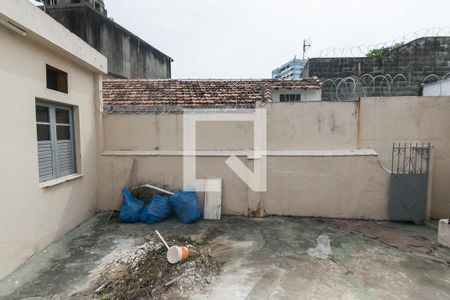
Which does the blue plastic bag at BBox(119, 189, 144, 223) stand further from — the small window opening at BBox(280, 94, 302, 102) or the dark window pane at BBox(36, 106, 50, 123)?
the small window opening at BBox(280, 94, 302, 102)

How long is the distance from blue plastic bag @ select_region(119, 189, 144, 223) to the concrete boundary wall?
23.3 inches

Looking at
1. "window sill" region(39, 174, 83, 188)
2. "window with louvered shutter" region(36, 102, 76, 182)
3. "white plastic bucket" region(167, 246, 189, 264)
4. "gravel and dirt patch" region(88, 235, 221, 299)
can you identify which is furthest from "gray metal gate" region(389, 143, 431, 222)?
"window with louvered shutter" region(36, 102, 76, 182)

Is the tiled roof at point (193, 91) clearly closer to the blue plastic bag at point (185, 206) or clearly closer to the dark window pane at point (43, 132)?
the blue plastic bag at point (185, 206)

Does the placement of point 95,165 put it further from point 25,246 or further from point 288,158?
point 288,158

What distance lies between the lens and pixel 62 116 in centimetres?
494

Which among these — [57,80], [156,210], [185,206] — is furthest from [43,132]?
[185,206]

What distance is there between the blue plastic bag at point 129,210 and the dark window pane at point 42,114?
2.02m

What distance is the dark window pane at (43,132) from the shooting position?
14.0ft

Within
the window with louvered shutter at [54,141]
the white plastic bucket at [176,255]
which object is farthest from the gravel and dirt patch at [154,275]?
the window with louvered shutter at [54,141]

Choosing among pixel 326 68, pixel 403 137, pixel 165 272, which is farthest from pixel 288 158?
pixel 326 68

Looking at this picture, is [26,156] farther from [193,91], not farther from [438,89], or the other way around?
[438,89]

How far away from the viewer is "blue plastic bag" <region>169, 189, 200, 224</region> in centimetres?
537

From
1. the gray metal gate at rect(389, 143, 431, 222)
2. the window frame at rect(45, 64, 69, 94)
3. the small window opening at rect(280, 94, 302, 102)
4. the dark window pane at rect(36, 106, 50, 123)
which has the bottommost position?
the gray metal gate at rect(389, 143, 431, 222)

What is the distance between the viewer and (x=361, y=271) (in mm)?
3570
